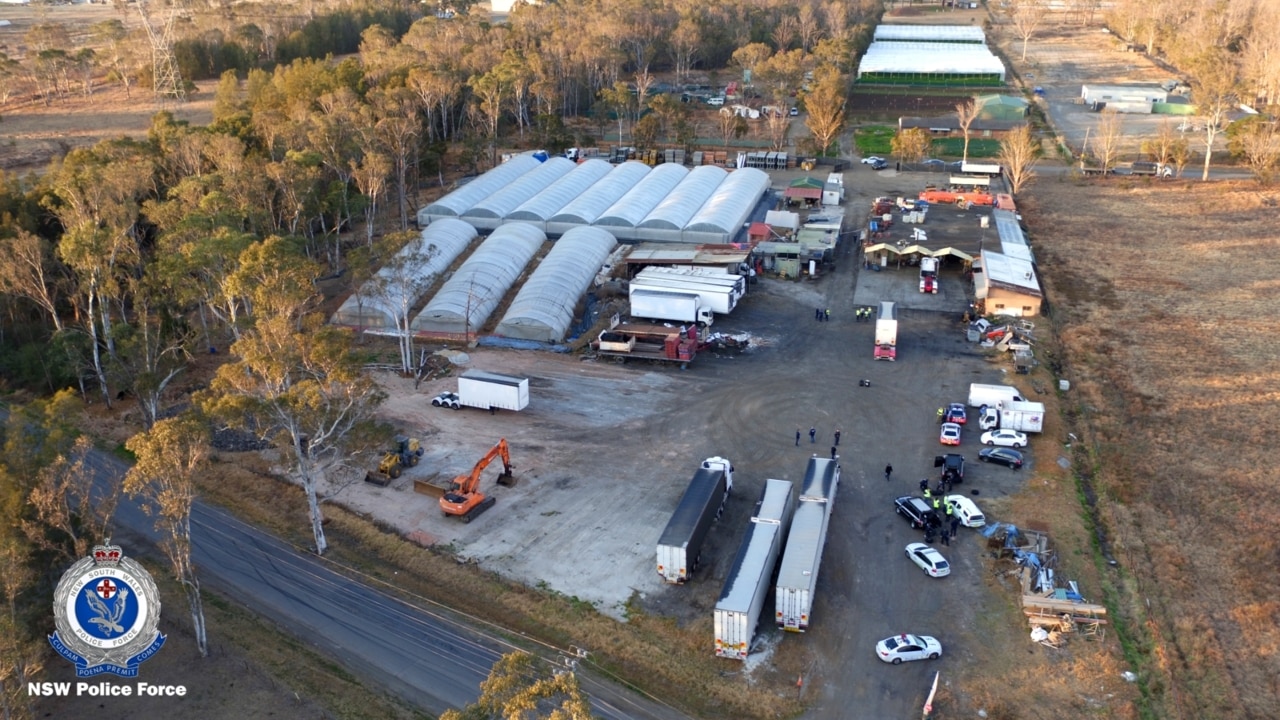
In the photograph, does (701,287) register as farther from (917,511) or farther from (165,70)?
(165,70)

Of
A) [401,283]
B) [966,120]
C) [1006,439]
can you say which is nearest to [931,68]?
[966,120]

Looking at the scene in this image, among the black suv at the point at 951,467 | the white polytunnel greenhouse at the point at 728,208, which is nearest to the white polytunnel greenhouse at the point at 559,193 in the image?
the white polytunnel greenhouse at the point at 728,208

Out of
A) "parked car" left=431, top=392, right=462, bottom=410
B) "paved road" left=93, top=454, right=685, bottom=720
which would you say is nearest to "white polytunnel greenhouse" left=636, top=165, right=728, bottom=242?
"parked car" left=431, top=392, right=462, bottom=410

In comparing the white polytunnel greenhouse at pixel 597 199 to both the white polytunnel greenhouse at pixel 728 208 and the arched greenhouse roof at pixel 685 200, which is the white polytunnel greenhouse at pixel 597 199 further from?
the white polytunnel greenhouse at pixel 728 208

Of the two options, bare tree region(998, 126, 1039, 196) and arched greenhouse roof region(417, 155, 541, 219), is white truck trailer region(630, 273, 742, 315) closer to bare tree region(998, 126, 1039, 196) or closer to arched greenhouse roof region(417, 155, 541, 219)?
arched greenhouse roof region(417, 155, 541, 219)

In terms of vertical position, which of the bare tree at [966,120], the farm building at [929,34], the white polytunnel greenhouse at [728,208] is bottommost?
the white polytunnel greenhouse at [728,208]
